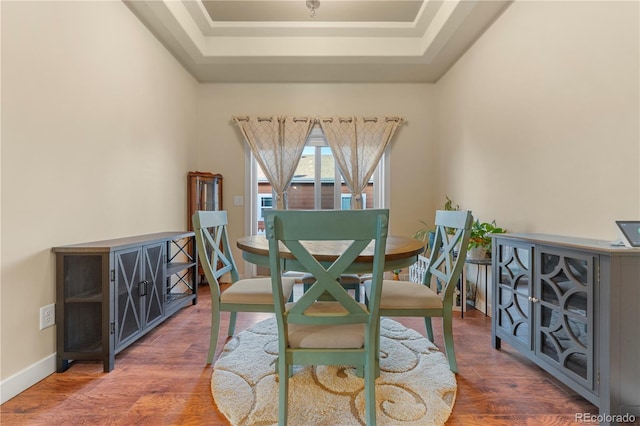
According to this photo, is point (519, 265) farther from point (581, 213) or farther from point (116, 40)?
point (116, 40)

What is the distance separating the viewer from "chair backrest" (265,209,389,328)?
106 cm

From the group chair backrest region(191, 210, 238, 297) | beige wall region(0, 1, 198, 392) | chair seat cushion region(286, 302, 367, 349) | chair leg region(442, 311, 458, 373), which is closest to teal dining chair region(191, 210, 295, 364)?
chair backrest region(191, 210, 238, 297)

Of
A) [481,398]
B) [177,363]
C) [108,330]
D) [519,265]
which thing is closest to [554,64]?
[519,265]

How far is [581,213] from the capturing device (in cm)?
174

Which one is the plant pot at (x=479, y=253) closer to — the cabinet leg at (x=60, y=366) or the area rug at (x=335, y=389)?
the area rug at (x=335, y=389)

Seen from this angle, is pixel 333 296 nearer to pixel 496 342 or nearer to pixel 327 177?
pixel 496 342

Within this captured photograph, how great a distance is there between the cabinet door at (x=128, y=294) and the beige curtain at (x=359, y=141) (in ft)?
8.10

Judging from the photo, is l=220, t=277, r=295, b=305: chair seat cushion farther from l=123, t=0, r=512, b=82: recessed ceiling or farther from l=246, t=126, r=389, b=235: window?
l=123, t=0, r=512, b=82: recessed ceiling

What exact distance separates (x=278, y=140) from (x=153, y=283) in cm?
217

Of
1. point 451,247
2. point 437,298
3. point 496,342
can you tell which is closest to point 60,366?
point 437,298

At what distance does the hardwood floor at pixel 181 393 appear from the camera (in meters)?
1.32

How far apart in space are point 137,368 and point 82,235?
92cm

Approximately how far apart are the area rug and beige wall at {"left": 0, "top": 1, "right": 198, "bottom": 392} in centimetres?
108

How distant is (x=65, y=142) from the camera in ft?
5.86
